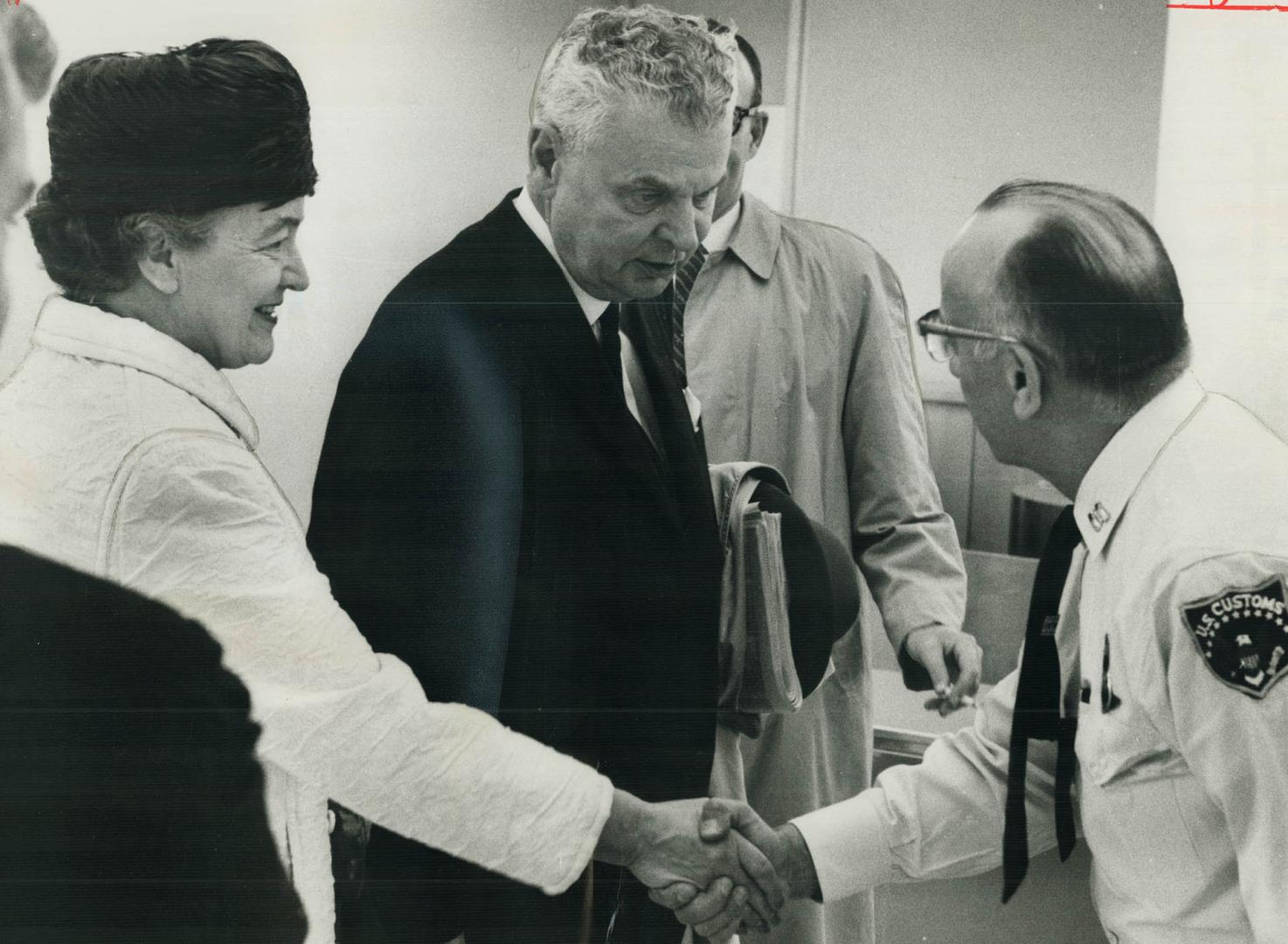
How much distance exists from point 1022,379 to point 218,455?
1.10 meters

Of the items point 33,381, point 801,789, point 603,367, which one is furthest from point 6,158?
point 801,789

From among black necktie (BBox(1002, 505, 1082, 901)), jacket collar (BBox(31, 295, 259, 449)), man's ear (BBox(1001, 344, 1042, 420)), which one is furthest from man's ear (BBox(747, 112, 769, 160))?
jacket collar (BBox(31, 295, 259, 449))

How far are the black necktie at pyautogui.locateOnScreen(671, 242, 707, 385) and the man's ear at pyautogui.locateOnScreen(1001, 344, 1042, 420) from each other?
1.44 feet

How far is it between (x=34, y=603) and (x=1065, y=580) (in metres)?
1.45

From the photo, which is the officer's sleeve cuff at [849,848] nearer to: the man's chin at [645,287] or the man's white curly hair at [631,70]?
the man's chin at [645,287]

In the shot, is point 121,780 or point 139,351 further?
point 121,780

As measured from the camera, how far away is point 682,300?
1.76 m

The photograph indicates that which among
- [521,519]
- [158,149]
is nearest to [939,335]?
[521,519]

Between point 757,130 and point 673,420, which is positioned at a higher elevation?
point 757,130

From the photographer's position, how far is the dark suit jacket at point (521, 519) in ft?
5.70

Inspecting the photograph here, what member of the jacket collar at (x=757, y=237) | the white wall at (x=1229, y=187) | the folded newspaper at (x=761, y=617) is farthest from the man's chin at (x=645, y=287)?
the white wall at (x=1229, y=187)

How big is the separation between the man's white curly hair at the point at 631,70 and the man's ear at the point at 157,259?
1.71 feet

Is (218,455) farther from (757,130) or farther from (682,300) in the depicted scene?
(757,130)

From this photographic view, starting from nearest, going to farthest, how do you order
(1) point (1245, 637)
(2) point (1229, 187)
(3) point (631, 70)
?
(1) point (1245, 637) < (3) point (631, 70) < (2) point (1229, 187)
